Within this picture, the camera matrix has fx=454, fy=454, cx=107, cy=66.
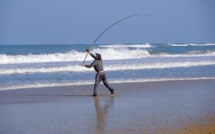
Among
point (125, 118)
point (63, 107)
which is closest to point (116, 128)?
point (125, 118)

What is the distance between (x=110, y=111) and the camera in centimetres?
989

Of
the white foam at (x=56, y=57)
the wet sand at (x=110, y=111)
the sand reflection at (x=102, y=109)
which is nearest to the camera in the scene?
the wet sand at (x=110, y=111)

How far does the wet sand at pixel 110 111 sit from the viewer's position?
7.89m

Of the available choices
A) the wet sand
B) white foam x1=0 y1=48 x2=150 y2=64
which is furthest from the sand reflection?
white foam x1=0 y1=48 x2=150 y2=64

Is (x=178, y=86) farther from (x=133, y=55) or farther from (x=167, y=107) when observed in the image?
(x=133, y=55)

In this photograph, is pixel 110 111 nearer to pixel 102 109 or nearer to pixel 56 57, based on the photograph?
pixel 102 109

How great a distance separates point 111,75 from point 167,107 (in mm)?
10292

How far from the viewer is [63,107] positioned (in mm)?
10742

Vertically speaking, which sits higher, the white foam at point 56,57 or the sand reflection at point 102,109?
the sand reflection at point 102,109

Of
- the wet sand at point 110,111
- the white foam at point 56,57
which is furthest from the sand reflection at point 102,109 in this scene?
the white foam at point 56,57

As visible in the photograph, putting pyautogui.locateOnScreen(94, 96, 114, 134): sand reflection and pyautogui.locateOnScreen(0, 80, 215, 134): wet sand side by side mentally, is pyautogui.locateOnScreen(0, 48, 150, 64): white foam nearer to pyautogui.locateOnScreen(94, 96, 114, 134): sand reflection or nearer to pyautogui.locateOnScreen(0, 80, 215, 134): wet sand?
pyautogui.locateOnScreen(0, 80, 215, 134): wet sand

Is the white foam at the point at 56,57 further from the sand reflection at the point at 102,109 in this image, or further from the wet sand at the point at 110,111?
the sand reflection at the point at 102,109

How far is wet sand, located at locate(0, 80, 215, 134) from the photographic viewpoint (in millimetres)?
7887

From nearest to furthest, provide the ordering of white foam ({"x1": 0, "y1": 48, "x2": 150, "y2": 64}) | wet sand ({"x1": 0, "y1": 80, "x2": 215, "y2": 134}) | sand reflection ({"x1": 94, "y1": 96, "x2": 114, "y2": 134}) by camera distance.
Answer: wet sand ({"x1": 0, "y1": 80, "x2": 215, "y2": 134}), sand reflection ({"x1": 94, "y1": 96, "x2": 114, "y2": 134}), white foam ({"x1": 0, "y1": 48, "x2": 150, "y2": 64})
